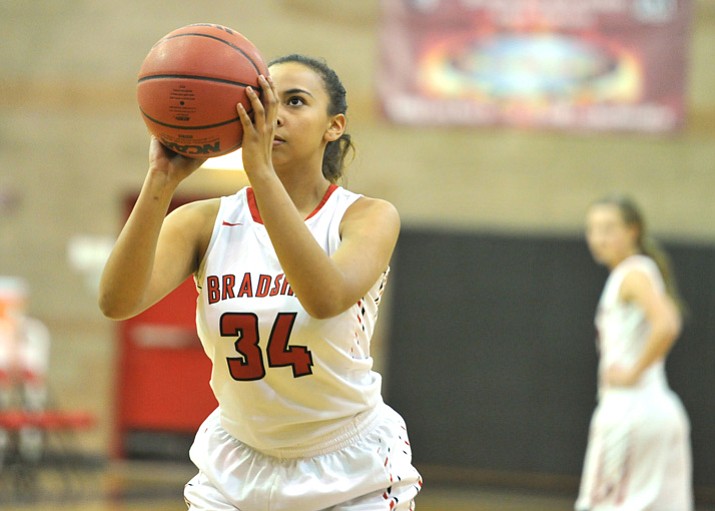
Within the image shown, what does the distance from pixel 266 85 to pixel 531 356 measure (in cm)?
807

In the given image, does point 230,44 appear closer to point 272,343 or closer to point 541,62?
point 272,343

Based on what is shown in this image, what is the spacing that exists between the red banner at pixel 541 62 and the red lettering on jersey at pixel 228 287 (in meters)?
7.88

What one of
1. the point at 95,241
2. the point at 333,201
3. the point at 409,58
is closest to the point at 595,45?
the point at 409,58

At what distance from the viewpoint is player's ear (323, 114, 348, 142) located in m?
2.98

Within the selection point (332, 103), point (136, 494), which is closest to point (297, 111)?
point (332, 103)

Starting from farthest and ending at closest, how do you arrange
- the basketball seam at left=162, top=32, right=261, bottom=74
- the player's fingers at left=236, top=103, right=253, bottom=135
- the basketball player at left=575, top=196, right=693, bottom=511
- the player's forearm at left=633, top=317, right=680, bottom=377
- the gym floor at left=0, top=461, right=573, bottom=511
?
the gym floor at left=0, top=461, right=573, bottom=511
the basketball player at left=575, top=196, right=693, bottom=511
the player's forearm at left=633, top=317, right=680, bottom=377
the basketball seam at left=162, top=32, right=261, bottom=74
the player's fingers at left=236, top=103, right=253, bottom=135

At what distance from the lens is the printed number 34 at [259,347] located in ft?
8.96

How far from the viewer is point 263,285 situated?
9.07ft

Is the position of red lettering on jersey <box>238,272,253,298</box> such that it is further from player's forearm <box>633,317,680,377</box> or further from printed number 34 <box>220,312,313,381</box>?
player's forearm <box>633,317,680,377</box>

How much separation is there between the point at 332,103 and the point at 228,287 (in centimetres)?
57

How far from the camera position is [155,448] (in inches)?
436

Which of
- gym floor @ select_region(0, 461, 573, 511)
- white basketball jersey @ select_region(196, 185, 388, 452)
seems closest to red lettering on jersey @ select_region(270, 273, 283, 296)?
white basketball jersey @ select_region(196, 185, 388, 452)

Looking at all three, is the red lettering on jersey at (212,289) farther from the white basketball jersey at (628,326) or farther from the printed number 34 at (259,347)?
the white basketball jersey at (628,326)

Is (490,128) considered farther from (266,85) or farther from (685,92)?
(266,85)
